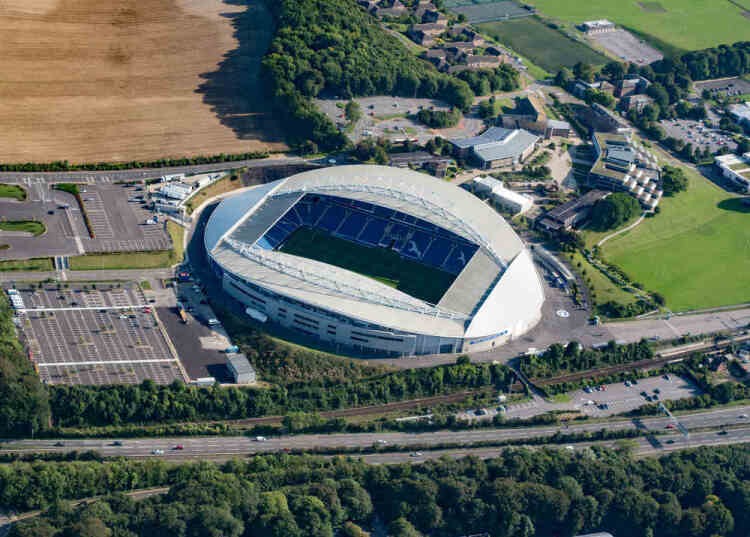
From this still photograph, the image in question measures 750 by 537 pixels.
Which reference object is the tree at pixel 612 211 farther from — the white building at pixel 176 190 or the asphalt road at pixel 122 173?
the white building at pixel 176 190

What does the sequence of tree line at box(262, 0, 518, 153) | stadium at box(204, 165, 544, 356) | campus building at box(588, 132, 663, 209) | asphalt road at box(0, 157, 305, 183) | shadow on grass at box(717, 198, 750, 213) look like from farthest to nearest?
shadow on grass at box(717, 198, 750, 213) → tree line at box(262, 0, 518, 153) → campus building at box(588, 132, 663, 209) → asphalt road at box(0, 157, 305, 183) → stadium at box(204, 165, 544, 356)

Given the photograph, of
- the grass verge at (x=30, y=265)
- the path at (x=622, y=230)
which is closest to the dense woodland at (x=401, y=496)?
the grass verge at (x=30, y=265)

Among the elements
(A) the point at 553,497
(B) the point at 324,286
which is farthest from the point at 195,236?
(A) the point at 553,497

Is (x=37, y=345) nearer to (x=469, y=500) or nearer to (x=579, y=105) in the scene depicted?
(x=469, y=500)

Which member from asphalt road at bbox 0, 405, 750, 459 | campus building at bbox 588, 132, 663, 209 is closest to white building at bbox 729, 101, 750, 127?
campus building at bbox 588, 132, 663, 209

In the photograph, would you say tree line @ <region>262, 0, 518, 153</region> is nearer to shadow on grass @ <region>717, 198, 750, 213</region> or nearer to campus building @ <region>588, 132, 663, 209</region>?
campus building @ <region>588, 132, 663, 209</region>

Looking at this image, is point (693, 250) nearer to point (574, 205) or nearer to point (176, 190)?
point (574, 205)

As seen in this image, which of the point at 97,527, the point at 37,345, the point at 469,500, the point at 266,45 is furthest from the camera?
the point at 266,45
